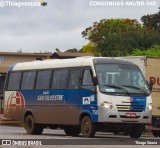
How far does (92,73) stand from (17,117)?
Result: 220 inches

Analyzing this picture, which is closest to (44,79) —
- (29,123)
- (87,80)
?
(29,123)

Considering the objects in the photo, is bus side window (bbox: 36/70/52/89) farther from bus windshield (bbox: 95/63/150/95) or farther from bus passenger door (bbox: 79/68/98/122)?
bus windshield (bbox: 95/63/150/95)

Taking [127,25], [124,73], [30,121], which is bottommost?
[30,121]

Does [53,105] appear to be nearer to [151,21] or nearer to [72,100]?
[72,100]

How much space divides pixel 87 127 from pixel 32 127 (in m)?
4.06

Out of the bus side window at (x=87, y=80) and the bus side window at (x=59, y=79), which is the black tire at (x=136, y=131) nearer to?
the bus side window at (x=87, y=80)

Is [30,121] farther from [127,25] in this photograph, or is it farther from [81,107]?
[127,25]

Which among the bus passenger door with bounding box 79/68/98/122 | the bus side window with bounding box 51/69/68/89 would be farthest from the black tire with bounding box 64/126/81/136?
the bus passenger door with bounding box 79/68/98/122

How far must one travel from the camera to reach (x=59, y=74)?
2634 centimetres

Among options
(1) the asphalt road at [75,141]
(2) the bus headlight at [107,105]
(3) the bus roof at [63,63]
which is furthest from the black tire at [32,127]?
(2) the bus headlight at [107,105]

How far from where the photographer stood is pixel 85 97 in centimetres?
2430

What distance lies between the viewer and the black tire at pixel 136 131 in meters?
24.7

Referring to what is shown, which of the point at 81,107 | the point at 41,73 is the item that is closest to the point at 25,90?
the point at 41,73

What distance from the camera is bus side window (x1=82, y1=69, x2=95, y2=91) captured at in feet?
78.8
